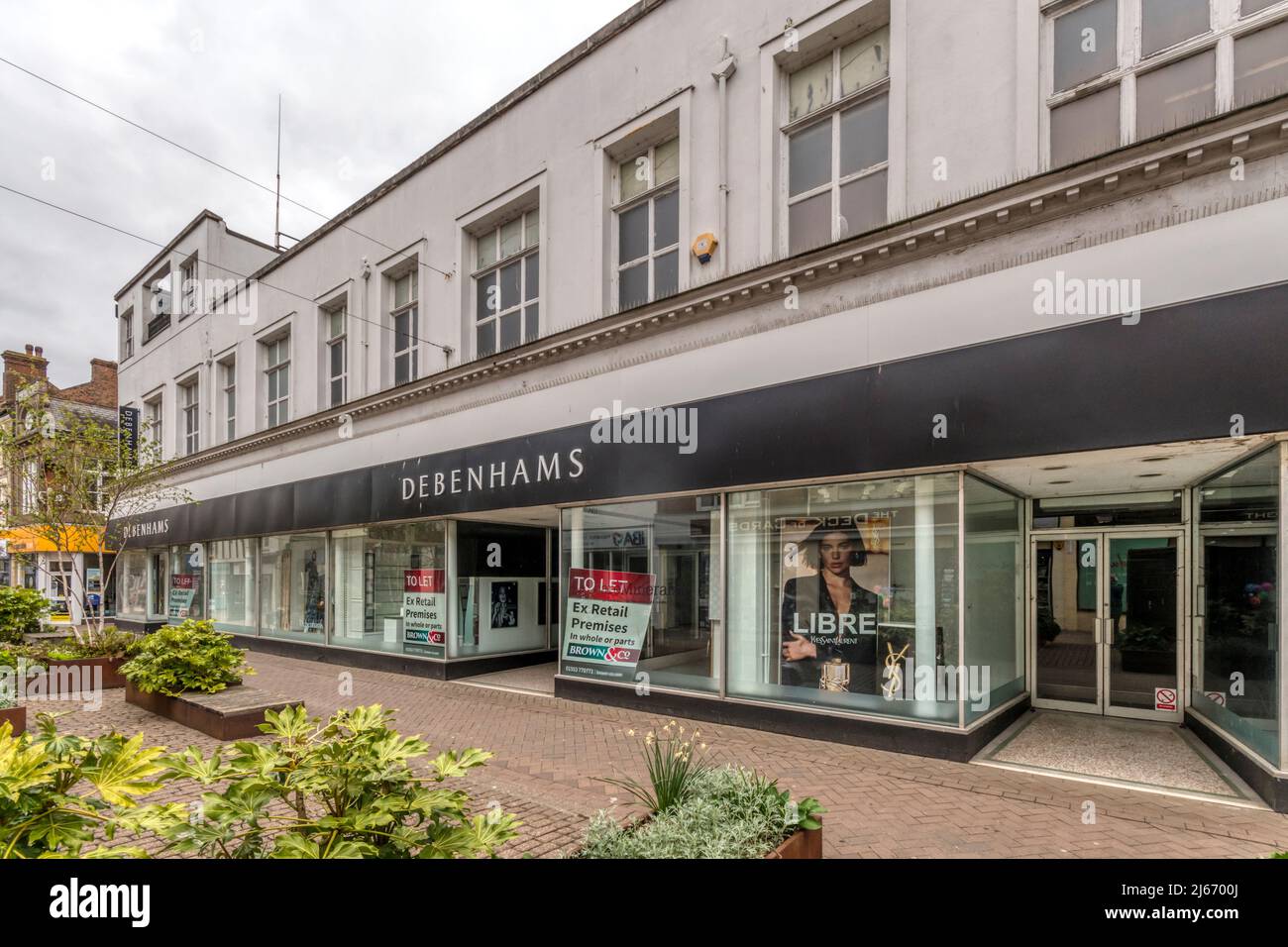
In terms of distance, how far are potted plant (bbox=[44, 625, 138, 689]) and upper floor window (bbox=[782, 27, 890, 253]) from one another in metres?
12.3

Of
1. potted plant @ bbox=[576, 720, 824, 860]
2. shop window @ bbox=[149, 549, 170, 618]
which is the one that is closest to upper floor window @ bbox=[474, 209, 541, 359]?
potted plant @ bbox=[576, 720, 824, 860]

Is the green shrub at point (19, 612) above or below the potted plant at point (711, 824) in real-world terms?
below

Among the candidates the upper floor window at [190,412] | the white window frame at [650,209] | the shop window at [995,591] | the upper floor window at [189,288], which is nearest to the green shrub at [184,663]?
the white window frame at [650,209]

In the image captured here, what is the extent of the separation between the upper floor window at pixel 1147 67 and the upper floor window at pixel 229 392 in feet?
64.9

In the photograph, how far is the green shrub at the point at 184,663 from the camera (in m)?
8.64

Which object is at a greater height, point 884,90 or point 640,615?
point 884,90

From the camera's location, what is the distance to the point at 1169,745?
22.8ft

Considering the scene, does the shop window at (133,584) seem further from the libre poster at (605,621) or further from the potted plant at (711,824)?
the potted plant at (711,824)

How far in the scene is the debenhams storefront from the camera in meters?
5.63

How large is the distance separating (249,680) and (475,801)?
893 centimetres

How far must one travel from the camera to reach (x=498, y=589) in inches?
506
